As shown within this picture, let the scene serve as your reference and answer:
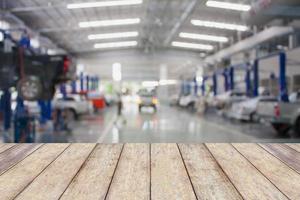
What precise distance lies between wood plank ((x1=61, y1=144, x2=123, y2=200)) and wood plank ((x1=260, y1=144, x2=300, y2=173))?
1538 mm

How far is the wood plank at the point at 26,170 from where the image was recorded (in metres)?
2.29

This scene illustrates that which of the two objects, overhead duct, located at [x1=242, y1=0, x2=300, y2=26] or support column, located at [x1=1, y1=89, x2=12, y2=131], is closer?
overhead duct, located at [x1=242, y1=0, x2=300, y2=26]

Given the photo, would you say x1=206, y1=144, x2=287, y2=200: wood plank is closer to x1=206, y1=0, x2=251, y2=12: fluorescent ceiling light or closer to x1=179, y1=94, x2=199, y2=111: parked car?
x1=206, y1=0, x2=251, y2=12: fluorescent ceiling light

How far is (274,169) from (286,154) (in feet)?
2.00

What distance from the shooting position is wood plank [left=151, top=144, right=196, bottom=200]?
2.18 m

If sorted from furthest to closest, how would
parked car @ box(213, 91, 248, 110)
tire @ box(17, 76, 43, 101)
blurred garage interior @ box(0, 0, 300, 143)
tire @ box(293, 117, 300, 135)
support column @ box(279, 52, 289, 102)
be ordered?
parked car @ box(213, 91, 248, 110), support column @ box(279, 52, 289, 102), tire @ box(293, 117, 300, 135), blurred garage interior @ box(0, 0, 300, 143), tire @ box(17, 76, 43, 101)

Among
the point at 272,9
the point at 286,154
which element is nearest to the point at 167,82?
the point at 272,9

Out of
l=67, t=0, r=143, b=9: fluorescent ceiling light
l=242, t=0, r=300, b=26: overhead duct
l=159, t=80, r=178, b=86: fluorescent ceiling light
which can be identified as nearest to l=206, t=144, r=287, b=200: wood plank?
l=242, t=0, r=300, b=26: overhead duct

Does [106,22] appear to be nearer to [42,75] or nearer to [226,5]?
[226,5]

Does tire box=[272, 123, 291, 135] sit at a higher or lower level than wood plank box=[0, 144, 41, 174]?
lower

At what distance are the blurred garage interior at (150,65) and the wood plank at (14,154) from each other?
13.1 feet

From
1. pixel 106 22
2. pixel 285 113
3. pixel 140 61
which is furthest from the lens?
pixel 140 61

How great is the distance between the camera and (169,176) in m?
2.55

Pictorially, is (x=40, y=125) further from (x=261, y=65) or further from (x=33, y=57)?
(x=261, y=65)
